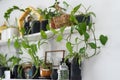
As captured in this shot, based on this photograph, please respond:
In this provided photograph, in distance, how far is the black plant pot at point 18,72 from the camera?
1755 millimetres

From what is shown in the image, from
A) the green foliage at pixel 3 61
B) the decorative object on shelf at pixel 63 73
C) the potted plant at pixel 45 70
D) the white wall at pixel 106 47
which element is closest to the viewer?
the white wall at pixel 106 47

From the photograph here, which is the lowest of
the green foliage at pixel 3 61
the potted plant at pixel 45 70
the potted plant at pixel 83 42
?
the potted plant at pixel 45 70

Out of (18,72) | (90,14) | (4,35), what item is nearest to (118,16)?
(90,14)

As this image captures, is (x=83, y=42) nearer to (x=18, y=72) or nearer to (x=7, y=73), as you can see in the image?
(x=18, y=72)

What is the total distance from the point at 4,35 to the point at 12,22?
0.69 feet

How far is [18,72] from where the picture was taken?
177 cm

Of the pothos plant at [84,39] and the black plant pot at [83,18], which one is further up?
the black plant pot at [83,18]

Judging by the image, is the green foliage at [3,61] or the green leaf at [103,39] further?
the green foliage at [3,61]

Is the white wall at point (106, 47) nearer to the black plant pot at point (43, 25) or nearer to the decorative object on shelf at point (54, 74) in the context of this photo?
the decorative object on shelf at point (54, 74)

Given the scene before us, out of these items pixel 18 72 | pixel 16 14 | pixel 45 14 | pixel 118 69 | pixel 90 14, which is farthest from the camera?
pixel 16 14

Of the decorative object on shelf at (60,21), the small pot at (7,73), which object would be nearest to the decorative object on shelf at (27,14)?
the decorative object on shelf at (60,21)

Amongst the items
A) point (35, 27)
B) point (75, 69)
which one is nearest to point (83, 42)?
point (75, 69)

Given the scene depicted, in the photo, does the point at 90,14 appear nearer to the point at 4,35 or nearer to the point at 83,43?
the point at 83,43

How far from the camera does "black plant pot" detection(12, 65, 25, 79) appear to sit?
1.75 meters
